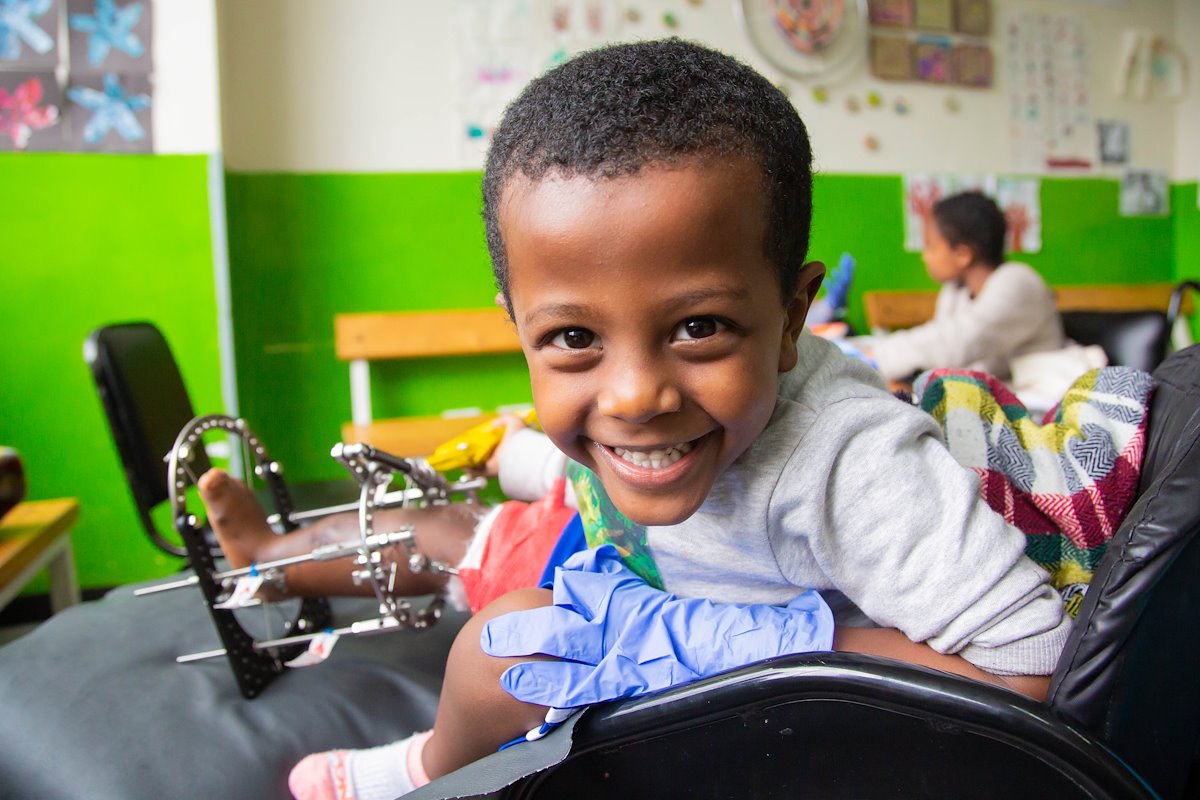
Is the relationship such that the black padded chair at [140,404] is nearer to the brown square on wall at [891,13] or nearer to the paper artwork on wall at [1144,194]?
the brown square on wall at [891,13]

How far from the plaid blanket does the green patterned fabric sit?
30 cm

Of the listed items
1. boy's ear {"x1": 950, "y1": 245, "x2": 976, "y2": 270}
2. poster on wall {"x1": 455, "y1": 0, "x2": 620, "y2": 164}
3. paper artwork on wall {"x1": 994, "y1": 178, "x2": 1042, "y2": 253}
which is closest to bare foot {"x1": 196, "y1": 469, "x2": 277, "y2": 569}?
poster on wall {"x1": 455, "y1": 0, "x2": 620, "y2": 164}

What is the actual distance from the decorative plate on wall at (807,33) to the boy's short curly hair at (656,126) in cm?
247

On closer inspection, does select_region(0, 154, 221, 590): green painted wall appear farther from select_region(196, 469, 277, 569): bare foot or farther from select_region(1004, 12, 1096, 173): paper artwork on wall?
select_region(1004, 12, 1096, 173): paper artwork on wall

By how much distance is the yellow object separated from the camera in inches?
49.6

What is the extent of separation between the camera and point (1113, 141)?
344 cm

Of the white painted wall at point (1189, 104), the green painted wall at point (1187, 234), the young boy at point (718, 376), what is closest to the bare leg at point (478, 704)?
the young boy at point (718, 376)

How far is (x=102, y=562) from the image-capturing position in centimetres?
220

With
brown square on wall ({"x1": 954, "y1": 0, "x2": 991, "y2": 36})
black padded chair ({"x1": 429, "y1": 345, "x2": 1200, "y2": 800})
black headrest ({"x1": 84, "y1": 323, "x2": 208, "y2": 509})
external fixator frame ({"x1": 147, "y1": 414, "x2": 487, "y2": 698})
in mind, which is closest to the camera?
black padded chair ({"x1": 429, "y1": 345, "x2": 1200, "y2": 800})

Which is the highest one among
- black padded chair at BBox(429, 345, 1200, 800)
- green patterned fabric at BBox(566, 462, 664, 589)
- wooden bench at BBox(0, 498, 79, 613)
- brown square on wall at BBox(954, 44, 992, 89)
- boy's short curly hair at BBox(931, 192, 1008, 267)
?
brown square on wall at BBox(954, 44, 992, 89)

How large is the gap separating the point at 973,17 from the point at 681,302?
127 inches

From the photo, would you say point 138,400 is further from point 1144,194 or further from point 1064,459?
point 1144,194

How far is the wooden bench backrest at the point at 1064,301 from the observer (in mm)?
3059

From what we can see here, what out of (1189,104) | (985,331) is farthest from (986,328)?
(1189,104)
